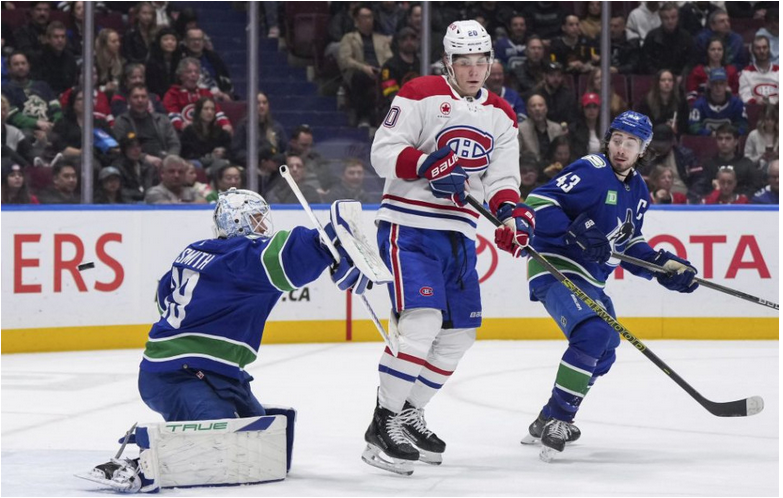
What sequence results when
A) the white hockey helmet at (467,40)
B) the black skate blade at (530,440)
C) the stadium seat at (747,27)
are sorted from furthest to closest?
the stadium seat at (747,27) → the black skate blade at (530,440) → the white hockey helmet at (467,40)

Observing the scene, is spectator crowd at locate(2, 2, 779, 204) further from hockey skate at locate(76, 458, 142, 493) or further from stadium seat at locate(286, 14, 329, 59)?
hockey skate at locate(76, 458, 142, 493)

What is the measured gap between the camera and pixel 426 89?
3.62m

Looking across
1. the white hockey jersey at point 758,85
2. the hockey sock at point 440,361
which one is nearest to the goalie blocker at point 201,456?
the hockey sock at point 440,361

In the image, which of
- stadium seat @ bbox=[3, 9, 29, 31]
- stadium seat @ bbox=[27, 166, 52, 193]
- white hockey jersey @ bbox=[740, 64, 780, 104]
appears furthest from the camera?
white hockey jersey @ bbox=[740, 64, 780, 104]

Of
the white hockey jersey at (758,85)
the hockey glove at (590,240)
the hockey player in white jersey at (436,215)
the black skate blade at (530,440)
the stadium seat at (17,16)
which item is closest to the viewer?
the hockey player in white jersey at (436,215)

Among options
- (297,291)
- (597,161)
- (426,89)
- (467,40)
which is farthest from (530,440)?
(297,291)

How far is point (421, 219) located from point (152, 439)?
987 mm

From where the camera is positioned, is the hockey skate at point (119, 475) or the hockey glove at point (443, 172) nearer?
the hockey skate at point (119, 475)

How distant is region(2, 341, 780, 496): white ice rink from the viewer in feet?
10.7

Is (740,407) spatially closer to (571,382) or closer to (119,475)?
(571,382)

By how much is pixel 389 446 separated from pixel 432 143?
2.76 ft

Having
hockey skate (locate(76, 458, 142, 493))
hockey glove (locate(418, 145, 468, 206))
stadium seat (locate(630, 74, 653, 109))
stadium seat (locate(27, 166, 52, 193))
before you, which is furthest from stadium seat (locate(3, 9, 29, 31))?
hockey skate (locate(76, 458, 142, 493))

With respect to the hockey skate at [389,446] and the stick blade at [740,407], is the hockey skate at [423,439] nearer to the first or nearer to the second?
the hockey skate at [389,446]

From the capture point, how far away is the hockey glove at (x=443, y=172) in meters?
3.47
